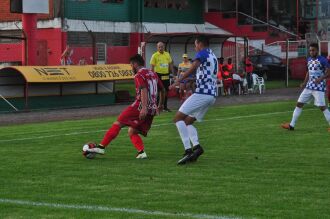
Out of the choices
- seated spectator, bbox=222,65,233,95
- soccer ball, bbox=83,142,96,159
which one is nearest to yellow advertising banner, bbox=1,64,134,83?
seated spectator, bbox=222,65,233,95

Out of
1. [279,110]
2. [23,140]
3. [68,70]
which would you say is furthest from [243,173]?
[68,70]

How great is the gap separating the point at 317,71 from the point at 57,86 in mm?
12961

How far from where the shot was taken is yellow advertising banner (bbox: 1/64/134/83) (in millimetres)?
26359

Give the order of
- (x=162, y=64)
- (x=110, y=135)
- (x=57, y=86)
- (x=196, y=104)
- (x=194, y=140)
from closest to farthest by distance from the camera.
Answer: (x=196, y=104) < (x=194, y=140) < (x=110, y=135) < (x=162, y=64) < (x=57, y=86)

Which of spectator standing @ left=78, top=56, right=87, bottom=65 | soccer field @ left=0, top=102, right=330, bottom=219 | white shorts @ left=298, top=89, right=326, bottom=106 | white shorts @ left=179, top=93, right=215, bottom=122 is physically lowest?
soccer field @ left=0, top=102, right=330, bottom=219

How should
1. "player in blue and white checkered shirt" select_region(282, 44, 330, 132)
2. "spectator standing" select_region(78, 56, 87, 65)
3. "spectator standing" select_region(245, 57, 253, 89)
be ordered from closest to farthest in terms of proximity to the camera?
"player in blue and white checkered shirt" select_region(282, 44, 330, 132) → "spectator standing" select_region(245, 57, 253, 89) → "spectator standing" select_region(78, 56, 87, 65)

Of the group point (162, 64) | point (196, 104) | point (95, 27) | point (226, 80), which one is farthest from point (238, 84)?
point (196, 104)

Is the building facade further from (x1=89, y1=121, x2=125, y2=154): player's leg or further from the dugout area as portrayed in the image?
(x1=89, y1=121, x2=125, y2=154): player's leg

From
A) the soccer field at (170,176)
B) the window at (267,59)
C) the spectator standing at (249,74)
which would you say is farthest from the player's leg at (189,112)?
the window at (267,59)

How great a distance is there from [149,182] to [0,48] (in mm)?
33557

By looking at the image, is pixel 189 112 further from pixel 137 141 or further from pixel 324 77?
pixel 324 77

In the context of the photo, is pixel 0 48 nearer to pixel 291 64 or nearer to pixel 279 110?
pixel 291 64

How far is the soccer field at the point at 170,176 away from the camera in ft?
28.0

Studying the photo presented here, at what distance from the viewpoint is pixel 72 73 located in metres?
28.1
